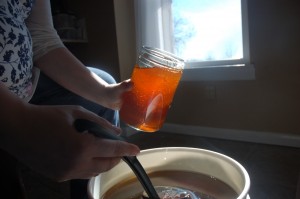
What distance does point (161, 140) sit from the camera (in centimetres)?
180

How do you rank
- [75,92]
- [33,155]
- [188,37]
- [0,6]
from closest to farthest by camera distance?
[33,155] < [0,6] < [75,92] < [188,37]

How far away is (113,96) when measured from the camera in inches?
25.5

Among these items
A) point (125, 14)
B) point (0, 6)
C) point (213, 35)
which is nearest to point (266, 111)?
point (213, 35)

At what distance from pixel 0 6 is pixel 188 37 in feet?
5.13

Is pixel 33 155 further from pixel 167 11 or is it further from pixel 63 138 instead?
pixel 167 11

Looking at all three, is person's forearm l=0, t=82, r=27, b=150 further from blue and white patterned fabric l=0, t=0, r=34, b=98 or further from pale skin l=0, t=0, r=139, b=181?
blue and white patterned fabric l=0, t=0, r=34, b=98

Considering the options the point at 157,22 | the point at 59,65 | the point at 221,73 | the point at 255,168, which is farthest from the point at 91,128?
the point at 157,22

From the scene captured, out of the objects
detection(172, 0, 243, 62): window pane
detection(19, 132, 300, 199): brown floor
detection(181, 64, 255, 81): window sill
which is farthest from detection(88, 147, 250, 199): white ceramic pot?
detection(172, 0, 243, 62): window pane

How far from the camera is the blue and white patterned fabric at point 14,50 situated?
52cm

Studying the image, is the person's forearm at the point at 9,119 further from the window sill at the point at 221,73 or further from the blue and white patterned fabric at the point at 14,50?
the window sill at the point at 221,73

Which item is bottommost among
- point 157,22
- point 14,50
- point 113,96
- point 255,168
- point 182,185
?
point 255,168

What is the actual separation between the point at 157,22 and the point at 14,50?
1.44m

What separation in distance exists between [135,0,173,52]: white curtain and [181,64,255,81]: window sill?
0.23 metres

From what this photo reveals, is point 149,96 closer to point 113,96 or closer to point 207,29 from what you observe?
point 113,96
